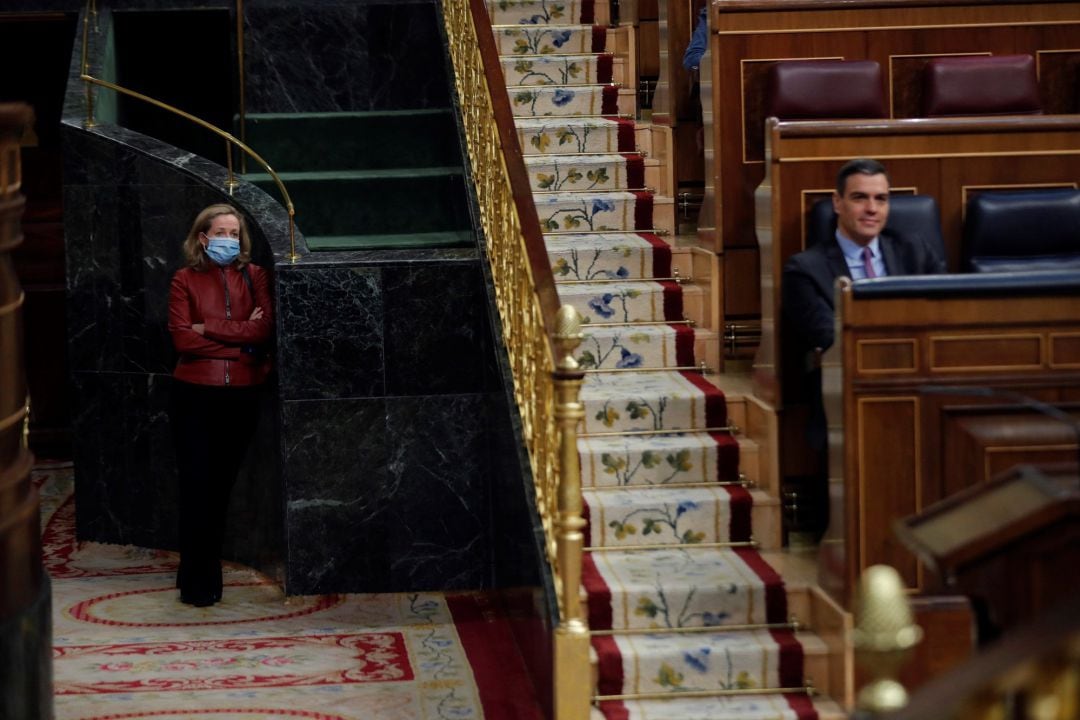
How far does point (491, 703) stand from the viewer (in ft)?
14.4

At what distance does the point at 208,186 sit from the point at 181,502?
3.65ft

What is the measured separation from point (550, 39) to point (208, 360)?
210cm

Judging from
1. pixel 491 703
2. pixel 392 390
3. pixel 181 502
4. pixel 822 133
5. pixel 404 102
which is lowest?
pixel 491 703

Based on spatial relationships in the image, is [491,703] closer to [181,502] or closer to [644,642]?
[644,642]

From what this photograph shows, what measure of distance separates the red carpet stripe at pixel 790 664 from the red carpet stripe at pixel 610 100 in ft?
9.16

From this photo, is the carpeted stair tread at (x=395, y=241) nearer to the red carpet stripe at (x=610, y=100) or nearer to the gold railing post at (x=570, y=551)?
the red carpet stripe at (x=610, y=100)

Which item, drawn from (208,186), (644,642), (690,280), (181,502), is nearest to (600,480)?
(644,642)

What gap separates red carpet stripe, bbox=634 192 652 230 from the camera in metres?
5.61

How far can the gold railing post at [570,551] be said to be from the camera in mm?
3857

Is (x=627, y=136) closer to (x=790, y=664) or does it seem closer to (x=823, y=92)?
(x=823, y=92)

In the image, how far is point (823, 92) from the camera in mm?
4949

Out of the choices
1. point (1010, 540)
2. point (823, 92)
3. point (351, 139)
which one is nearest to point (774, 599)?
point (823, 92)

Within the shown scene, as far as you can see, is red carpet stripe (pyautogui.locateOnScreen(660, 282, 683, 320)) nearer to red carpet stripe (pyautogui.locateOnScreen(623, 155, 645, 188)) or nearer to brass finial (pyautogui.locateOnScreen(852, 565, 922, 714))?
red carpet stripe (pyautogui.locateOnScreen(623, 155, 645, 188))

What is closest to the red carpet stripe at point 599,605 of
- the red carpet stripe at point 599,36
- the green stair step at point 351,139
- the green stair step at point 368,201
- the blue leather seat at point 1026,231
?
the blue leather seat at point 1026,231
